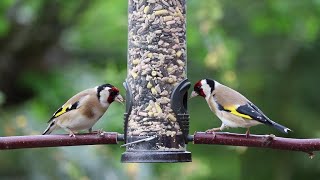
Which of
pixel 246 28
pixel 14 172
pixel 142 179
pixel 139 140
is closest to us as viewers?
pixel 139 140

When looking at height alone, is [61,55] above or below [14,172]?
above

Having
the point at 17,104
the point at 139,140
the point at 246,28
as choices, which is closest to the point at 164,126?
the point at 139,140

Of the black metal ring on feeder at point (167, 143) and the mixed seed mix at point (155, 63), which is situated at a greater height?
the mixed seed mix at point (155, 63)

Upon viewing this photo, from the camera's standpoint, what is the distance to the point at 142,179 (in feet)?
35.6

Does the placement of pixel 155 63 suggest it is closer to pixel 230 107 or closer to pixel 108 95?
pixel 108 95

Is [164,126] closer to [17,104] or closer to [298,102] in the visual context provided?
[17,104]

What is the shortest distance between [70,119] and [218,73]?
492 centimetres

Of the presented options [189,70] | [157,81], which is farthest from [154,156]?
[189,70]

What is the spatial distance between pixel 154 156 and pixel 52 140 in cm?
79

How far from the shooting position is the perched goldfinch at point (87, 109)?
804 cm

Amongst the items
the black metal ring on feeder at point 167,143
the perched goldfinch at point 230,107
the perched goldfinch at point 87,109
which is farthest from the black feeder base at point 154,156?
the perched goldfinch at point 87,109

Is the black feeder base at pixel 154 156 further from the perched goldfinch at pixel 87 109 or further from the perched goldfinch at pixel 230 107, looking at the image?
the perched goldfinch at pixel 87 109

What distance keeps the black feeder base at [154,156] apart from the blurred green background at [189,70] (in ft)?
10.2

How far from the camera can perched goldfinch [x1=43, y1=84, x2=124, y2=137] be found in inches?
316
